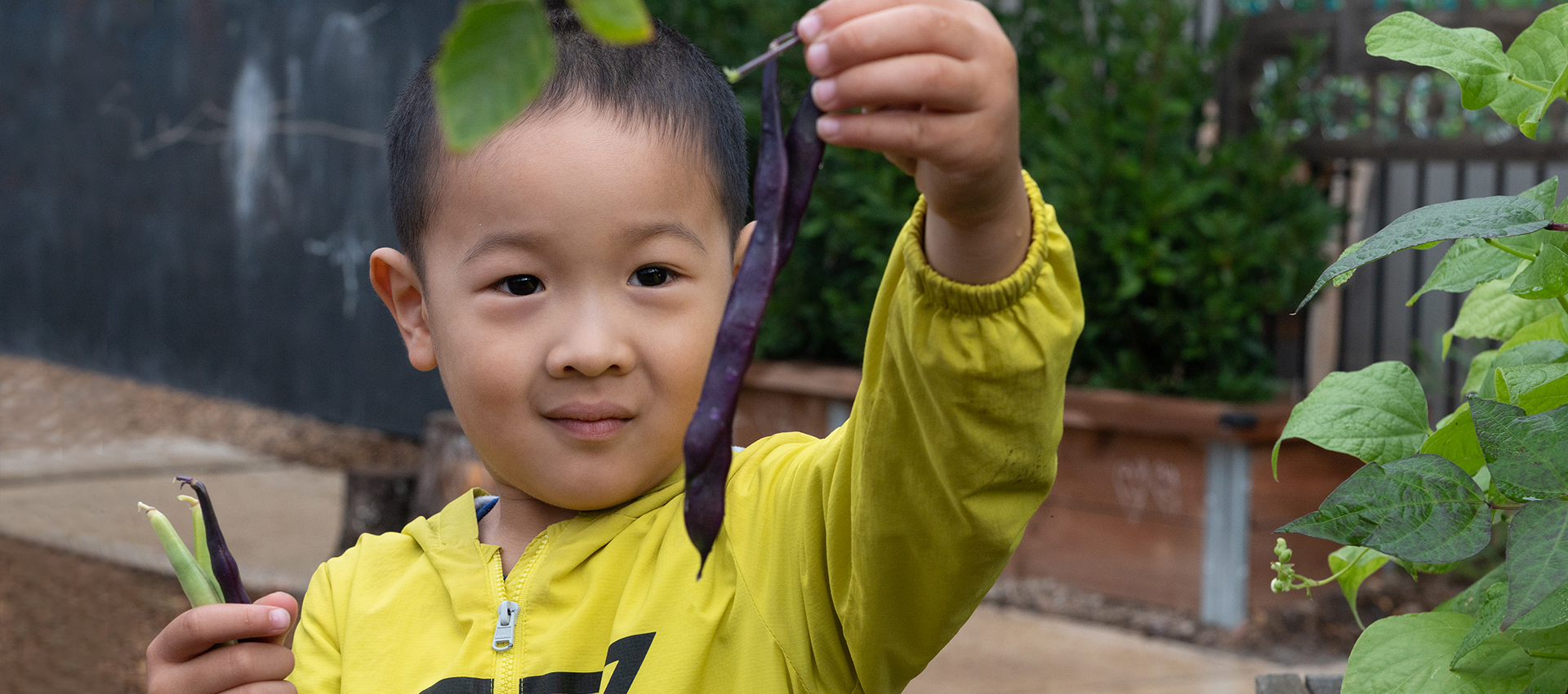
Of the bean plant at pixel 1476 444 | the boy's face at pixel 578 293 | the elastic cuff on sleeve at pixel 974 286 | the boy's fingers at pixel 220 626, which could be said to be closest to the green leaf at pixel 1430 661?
the bean plant at pixel 1476 444

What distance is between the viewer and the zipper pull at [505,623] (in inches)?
53.5

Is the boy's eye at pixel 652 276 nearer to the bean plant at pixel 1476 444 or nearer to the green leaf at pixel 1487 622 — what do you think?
the bean plant at pixel 1476 444

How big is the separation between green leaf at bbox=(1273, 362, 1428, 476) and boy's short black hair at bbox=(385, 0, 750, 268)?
23.8 inches

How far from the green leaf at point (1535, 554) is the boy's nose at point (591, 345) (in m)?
0.74

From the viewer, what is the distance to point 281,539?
541 cm

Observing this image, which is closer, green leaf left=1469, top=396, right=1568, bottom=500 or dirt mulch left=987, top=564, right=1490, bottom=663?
green leaf left=1469, top=396, right=1568, bottom=500

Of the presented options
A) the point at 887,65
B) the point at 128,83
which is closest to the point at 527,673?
Result: the point at 887,65

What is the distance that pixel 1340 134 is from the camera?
4168mm

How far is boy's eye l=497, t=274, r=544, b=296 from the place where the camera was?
4.17 feet

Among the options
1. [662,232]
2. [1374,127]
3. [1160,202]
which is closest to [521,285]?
[662,232]

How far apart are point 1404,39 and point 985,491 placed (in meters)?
0.51

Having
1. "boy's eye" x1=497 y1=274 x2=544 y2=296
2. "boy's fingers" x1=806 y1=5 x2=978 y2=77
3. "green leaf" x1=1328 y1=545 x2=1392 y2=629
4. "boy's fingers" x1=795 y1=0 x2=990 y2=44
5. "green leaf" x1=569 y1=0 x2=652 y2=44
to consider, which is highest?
"boy's fingers" x1=795 y1=0 x2=990 y2=44

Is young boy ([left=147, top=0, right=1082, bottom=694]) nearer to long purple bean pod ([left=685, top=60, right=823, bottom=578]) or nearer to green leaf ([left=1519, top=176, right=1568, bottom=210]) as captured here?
long purple bean pod ([left=685, top=60, right=823, bottom=578])

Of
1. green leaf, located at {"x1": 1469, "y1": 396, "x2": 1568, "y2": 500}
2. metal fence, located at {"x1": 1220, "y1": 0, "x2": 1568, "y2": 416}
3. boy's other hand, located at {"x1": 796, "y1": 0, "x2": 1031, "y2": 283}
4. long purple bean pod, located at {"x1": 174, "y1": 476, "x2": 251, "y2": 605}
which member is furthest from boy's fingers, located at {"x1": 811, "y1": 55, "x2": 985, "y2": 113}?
metal fence, located at {"x1": 1220, "y1": 0, "x2": 1568, "y2": 416}
